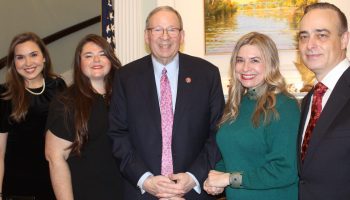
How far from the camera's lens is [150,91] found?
268cm

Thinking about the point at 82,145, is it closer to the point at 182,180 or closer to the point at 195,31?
the point at 182,180

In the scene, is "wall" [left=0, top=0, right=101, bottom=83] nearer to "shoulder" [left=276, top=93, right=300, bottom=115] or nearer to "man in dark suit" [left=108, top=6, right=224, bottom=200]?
"man in dark suit" [left=108, top=6, right=224, bottom=200]

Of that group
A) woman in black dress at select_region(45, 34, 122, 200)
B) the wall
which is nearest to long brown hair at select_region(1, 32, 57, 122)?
woman in black dress at select_region(45, 34, 122, 200)

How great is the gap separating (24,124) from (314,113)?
2.01 metres

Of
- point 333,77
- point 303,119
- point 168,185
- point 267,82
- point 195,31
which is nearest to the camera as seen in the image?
point 333,77

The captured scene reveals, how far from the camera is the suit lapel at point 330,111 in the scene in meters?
1.95

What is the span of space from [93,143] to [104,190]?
325 millimetres

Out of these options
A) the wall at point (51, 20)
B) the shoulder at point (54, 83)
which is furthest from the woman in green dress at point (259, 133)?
the wall at point (51, 20)

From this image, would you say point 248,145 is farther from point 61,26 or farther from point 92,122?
point 61,26

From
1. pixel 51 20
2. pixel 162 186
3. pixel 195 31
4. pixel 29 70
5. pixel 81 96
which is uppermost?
pixel 51 20

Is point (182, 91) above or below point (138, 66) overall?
below

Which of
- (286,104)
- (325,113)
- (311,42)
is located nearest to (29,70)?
(286,104)

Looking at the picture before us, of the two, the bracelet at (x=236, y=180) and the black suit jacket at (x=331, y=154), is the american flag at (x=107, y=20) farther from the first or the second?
the black suit jacket at (x=331, y=154)

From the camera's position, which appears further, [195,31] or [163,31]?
[195,31]
